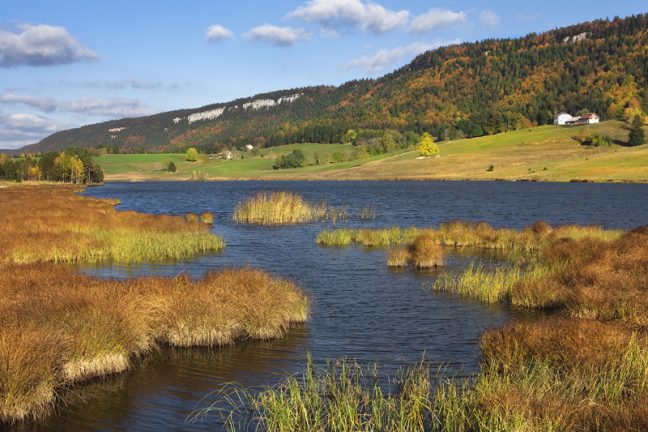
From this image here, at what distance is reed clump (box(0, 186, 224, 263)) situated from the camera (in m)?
29.9

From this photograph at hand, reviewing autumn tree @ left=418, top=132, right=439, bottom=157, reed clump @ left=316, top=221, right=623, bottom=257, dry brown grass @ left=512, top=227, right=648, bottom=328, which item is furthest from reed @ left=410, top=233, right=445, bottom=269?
autumn tree @ left=418, top=132, right=439, bottom=157

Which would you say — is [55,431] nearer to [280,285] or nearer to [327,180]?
[280,285]

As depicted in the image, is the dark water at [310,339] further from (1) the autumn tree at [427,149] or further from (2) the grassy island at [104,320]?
(1) the autumn tree at [427,149]

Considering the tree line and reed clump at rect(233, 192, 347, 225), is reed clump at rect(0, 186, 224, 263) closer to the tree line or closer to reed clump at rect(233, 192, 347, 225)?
reed clump at rect(233, 192, 347, 225)

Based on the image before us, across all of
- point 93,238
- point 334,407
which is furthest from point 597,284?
point 93,238

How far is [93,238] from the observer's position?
32.9 m

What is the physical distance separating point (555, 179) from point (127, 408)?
120094mm

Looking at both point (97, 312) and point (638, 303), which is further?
point (638, 303)

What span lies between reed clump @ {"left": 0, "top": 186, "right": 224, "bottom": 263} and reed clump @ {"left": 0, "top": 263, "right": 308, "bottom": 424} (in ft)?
33.6

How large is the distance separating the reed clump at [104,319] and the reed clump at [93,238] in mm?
10244

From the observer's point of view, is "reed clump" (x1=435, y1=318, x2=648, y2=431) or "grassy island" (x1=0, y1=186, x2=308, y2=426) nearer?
"reed clump" (x1=435, y1=318, x2=648, y2=431)

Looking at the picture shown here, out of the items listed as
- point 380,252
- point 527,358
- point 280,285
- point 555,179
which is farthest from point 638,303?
point 555,179

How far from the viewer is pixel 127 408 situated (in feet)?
40.8

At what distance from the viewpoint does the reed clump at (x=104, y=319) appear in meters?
11.5
